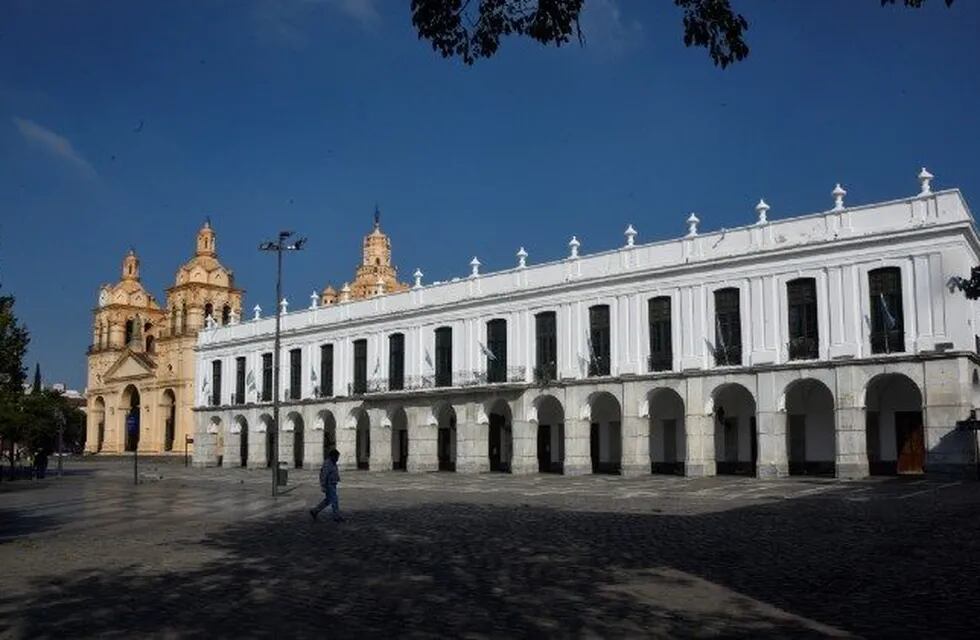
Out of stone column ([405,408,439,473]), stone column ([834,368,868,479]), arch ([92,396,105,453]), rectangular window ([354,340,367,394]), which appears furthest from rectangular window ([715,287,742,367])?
arch ([92,396,105,453])

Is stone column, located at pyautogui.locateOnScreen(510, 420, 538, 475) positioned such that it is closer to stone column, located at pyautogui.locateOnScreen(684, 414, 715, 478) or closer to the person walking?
stone column, located at pyautogui.locateOnScreen(684, 414, 715, 478)

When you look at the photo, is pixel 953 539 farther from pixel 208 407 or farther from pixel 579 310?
pixel 208 407

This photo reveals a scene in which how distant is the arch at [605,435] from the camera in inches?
1599

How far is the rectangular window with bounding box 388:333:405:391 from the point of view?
47031 mm

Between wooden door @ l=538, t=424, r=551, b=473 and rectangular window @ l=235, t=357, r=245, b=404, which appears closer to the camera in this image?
wooden door @ l=538, t=424, r=551, b=473

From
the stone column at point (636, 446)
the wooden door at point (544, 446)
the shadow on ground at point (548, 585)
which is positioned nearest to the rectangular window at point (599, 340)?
the stone column at point (636, 446)

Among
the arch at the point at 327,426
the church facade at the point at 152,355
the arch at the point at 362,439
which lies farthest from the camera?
the church facade at the point at 152,355

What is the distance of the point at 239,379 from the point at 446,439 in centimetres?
1642

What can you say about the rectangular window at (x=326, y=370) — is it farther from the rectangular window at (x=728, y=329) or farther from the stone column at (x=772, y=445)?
the stone column at (x=772, y=445)

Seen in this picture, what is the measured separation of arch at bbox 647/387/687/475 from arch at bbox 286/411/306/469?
21.7 m

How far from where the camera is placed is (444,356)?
148 feet

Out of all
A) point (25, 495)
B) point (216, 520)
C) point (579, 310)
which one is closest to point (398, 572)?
point (216, 520)

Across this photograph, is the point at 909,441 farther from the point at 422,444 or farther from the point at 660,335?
the point at 422,444

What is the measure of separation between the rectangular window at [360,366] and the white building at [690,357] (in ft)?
0.29
